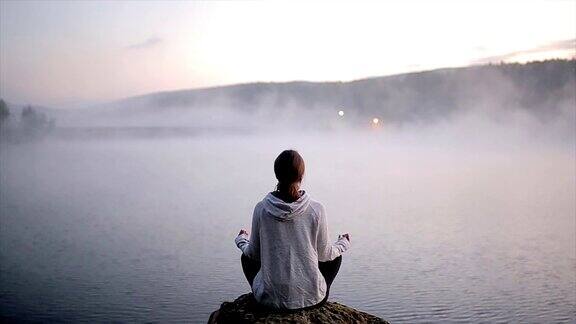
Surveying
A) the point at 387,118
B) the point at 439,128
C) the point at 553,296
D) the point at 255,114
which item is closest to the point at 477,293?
the point at 553,296

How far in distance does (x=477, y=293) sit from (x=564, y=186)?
18333 millimetres

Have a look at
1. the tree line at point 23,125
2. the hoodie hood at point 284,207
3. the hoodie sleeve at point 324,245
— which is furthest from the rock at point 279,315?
the tree line at point 23,125

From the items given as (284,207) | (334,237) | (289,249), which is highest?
(284,207)

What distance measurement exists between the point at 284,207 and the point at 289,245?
27cm

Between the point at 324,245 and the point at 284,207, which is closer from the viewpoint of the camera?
the point at 284,207

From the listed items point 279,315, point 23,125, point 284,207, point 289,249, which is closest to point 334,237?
point 279,315

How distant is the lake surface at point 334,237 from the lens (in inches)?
372

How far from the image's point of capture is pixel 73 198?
82.9ft

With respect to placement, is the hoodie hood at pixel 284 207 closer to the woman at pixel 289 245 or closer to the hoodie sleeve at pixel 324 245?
the woman at pixel 289 245

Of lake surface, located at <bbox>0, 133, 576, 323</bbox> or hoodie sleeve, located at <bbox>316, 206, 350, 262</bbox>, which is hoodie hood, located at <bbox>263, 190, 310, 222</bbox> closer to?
hoodie sleeve, located at <bbox>316, 206, 350, 262</bbox>

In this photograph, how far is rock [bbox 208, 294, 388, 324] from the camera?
3934mm

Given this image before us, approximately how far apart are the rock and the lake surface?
15.5 ft

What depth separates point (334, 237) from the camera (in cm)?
1474

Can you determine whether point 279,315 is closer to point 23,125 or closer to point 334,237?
point 334,237
